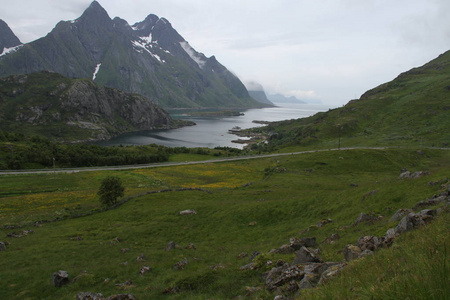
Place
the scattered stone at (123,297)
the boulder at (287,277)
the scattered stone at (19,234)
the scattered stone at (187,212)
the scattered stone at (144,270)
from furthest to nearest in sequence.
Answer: the scattered stone at (187,212), the scattered stone at (19,234), the scattered stone at (144,270), the scattered stone at (123,297), the boulder at (287,277)

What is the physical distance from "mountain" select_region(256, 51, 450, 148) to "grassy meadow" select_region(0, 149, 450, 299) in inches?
2972

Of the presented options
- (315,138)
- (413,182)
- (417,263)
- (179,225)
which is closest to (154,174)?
(179,225)

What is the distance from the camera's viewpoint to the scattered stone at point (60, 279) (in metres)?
18.2

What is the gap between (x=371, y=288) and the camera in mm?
5270

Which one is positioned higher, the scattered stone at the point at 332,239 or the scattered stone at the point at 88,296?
the scattered stone at the point at 332,239

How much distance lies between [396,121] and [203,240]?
145 metres

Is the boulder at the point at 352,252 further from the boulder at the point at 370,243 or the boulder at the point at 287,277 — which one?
the boulder at the point at 287,277

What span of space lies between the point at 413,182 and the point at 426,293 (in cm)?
2860

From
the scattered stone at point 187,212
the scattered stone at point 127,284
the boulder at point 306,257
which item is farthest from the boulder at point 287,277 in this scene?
the scattered stone at point 187,212

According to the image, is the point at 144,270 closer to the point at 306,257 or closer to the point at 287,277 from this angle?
the point at 287,277

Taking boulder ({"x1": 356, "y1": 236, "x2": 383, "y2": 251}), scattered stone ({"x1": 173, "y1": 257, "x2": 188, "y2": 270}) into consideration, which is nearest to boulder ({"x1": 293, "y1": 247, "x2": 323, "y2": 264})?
boulder ({"x1": 356, "y1": 236, "x2": 383, "y2": 251})

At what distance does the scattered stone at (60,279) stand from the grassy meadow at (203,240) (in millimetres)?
496

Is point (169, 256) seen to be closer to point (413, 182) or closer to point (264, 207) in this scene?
point (264, 207)

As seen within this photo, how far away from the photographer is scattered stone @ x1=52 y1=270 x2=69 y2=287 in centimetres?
1823
